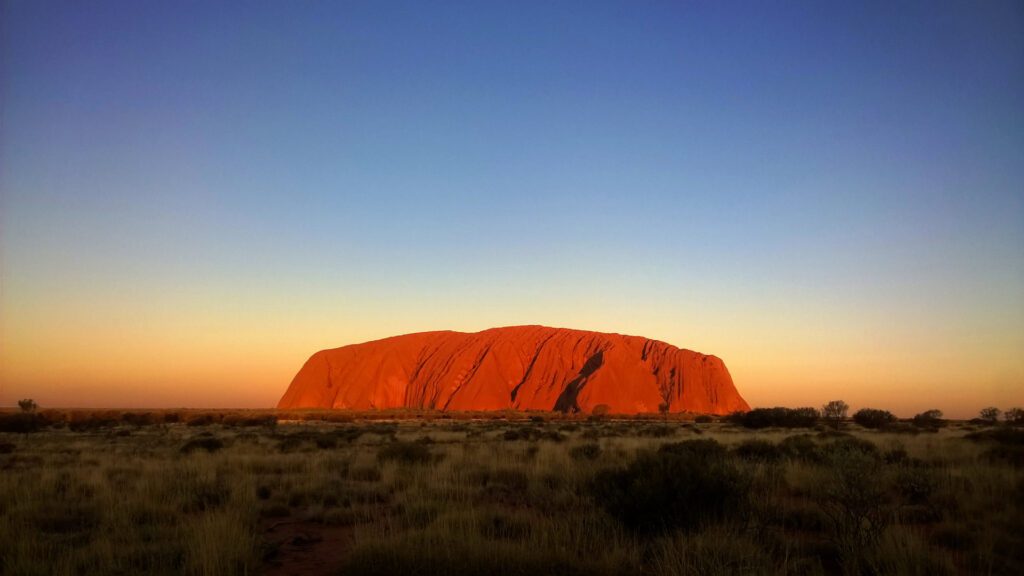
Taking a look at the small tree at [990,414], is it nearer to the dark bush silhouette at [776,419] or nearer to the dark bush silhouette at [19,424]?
the dark bush silhouette at [776,419]

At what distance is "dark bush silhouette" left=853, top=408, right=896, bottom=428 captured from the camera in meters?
39.9

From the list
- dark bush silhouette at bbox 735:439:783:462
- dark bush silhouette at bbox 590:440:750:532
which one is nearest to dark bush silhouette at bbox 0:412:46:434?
dark bush silhouette at bbox 735:439:783:462

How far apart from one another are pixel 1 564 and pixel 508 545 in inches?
188

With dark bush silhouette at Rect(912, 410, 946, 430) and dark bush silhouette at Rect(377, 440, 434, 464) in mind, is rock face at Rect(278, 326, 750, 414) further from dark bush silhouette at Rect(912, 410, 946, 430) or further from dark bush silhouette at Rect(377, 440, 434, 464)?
dark bush silhouette at Rect(377, 440, 434, 464)

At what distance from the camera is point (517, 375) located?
8931cm

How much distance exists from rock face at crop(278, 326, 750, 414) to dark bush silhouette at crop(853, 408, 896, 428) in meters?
38.4

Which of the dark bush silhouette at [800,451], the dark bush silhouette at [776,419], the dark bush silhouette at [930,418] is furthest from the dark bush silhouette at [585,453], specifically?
the dark bush silhouette at [930,418]

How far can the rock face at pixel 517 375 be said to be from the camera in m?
83.9

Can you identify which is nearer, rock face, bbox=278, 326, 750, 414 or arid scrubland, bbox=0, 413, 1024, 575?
arid scrubland, bbox=0, 413, 1024, 575

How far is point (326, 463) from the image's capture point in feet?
45.9

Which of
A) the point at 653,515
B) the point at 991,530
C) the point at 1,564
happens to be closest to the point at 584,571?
the point at 653,515

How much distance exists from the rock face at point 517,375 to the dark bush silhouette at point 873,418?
3838 centimetres

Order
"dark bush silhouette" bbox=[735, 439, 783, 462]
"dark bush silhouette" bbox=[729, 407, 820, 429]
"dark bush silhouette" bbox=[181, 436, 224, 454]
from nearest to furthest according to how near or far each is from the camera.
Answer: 1. "dark bush silhouette" bbox=[735, 439, 783, 462]
2. "dark bush silhouette" bbox=[181, 436, 224, 454]
3. "dark bush silhouette" bbox=[729, 407, 820, 429]

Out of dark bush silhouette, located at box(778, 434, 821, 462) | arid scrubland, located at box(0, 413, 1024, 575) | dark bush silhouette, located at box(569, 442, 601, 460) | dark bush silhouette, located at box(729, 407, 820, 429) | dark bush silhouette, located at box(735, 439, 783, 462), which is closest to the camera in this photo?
arid scrubland, located at box(0, 413, 1024, 575)
